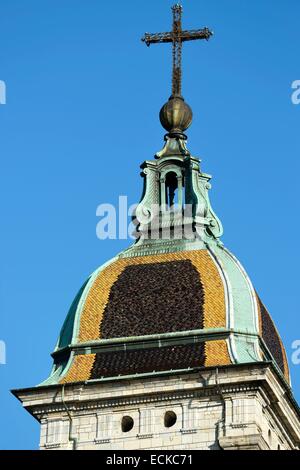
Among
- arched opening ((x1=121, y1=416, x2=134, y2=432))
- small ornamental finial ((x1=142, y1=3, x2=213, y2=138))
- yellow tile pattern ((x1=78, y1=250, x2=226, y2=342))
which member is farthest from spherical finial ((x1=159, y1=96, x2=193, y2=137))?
arched opening ((x1=121, y1=416, x2=134, y2=432))

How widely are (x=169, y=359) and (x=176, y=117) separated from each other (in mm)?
13007

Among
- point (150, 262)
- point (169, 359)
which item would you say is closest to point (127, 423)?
point (169, 359)

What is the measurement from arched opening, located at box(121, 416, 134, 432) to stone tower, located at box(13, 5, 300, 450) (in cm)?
4

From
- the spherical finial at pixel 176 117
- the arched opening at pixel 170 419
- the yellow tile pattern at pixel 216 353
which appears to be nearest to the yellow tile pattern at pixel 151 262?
the yellow tile pattern at pixel 216 353

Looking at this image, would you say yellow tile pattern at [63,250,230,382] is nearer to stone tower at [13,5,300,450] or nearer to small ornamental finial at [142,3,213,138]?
stone tower at [13,5,300,450]

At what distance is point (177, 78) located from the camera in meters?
97.9

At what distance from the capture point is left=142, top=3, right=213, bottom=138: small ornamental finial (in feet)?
318

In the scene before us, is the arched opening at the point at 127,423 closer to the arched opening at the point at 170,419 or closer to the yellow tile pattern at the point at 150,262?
the arched opening at the point at 170,419
